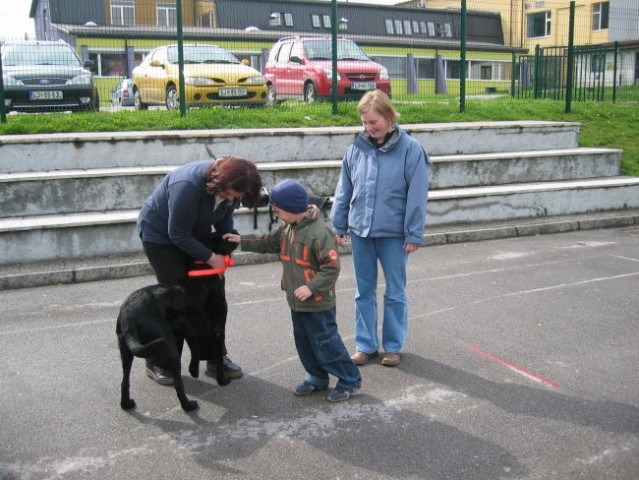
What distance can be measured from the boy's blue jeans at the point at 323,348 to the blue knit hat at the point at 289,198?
2.24 feet

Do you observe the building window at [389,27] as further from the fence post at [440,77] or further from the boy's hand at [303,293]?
the boy's hand at [303,293]

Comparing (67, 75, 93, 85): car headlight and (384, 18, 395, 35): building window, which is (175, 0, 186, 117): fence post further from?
(384, 18, 395, 35): building window

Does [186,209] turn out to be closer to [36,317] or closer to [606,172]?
[36,317]

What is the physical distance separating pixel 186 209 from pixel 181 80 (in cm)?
839

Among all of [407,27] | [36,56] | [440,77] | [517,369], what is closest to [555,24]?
[407,27]

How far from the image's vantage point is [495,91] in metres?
23.6

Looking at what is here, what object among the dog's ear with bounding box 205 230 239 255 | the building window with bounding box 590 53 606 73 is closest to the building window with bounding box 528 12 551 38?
the building window with bounding box 590 53 606 73

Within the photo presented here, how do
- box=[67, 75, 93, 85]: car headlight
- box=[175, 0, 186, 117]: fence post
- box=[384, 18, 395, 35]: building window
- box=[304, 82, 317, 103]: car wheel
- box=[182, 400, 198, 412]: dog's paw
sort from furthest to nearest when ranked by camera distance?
box=[384, 18, 395, 35]: building window → box=[304, 82, 317, 103]: car wheel → box=[67, 75, 93, 85]: car headlight → box=[175, 0, 186, 117]: fence post → box=[182, 400, 198, 412]: dog's paw

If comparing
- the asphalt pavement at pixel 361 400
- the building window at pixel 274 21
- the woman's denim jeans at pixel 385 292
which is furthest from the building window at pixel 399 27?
the woman's denim jeans at pixel 385 292

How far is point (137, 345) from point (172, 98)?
10.9 meters

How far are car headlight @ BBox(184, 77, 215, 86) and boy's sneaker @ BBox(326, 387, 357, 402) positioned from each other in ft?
33.4

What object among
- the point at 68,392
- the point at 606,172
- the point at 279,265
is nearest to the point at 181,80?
the point at 279,265

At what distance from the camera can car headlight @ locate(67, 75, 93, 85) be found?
42.9 ft

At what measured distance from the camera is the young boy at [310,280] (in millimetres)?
4305
